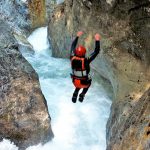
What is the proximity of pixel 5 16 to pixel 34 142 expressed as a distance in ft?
37.6

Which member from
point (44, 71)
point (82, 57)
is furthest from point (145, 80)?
point (44, 71)

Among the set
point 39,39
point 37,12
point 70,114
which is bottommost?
point 70,114

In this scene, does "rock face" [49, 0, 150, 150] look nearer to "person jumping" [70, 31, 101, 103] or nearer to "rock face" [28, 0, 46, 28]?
"person jumping" [70, 31, 101, 103]

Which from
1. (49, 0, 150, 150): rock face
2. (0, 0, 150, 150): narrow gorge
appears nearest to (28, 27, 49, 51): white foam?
(0, 0, 150, 150): narrow gorge

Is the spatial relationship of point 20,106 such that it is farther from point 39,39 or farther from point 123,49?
point 39,39

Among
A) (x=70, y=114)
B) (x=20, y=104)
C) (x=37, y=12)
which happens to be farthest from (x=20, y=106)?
(x=37, y=12)

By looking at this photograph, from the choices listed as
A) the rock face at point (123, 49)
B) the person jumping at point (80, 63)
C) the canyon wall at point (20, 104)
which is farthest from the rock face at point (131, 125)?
the canyon wall at point (20, 104)

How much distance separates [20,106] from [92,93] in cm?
333

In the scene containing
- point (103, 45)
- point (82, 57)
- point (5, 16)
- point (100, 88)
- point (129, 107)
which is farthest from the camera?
point (5, 16)

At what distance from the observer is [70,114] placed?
12375mm

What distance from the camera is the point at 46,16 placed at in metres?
22.0

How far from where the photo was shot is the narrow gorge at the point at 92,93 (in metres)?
9.21

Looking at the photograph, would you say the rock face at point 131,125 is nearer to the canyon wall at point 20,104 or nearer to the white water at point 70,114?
the white water at point 70,114

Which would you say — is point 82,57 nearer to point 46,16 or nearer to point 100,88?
Result: point 100,88
